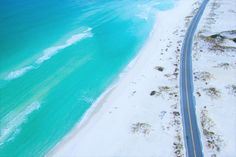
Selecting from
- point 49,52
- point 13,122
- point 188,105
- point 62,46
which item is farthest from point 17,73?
point 188,105

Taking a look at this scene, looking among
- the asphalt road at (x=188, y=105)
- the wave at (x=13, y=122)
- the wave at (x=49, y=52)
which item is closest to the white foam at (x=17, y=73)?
the wave at (x=49, y=52)

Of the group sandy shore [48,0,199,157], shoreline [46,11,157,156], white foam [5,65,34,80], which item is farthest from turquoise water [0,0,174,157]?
sandy shore [48,0,199,157]

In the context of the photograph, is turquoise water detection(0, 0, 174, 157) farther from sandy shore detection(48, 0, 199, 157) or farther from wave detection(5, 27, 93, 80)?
sandy shore detection(48, 0, 199, 157)

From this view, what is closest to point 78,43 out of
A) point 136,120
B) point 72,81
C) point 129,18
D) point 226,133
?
point 72,81

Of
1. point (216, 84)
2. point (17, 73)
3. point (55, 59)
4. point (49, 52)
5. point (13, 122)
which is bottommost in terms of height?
point (216, 84)

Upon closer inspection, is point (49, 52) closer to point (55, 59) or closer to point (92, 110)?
point (55, 59)

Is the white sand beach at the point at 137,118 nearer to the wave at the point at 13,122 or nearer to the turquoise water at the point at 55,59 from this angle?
the turquoise water at the point at 55,59
